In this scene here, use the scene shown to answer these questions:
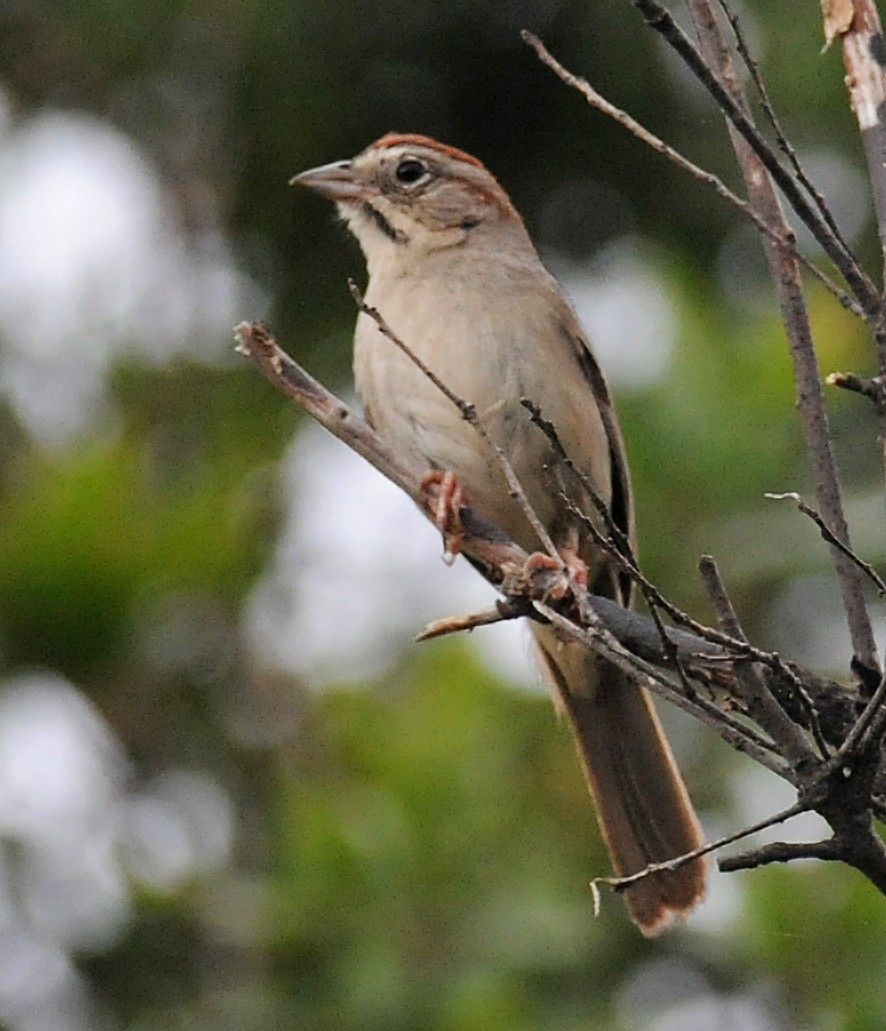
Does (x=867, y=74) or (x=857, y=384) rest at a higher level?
(x=867, y=74)

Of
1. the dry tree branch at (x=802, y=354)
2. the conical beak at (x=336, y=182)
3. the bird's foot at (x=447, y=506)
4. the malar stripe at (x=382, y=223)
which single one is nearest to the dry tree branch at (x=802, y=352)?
the dry tree branch at (x=802, y=354)

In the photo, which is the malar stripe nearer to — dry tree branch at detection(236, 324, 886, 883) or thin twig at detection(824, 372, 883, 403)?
dry tree branch at detection(236, 324, 886, 883)

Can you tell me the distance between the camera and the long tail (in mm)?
4961

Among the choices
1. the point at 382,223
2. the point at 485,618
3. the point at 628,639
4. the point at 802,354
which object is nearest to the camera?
the point at 802,354

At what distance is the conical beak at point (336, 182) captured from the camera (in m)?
5.54

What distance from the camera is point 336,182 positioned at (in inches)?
219

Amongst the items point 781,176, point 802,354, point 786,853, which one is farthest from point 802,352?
point 786,853

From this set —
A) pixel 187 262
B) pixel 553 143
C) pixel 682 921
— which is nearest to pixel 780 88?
pixel 553 143

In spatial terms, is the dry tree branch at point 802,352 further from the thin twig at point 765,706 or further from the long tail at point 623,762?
the long tail at point 623,762

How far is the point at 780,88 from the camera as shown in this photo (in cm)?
738

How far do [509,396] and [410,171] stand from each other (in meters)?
1.08

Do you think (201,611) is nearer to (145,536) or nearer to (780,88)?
(145,536)

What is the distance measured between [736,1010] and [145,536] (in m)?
2.33

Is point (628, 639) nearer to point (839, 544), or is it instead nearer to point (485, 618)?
point (485, 618)
